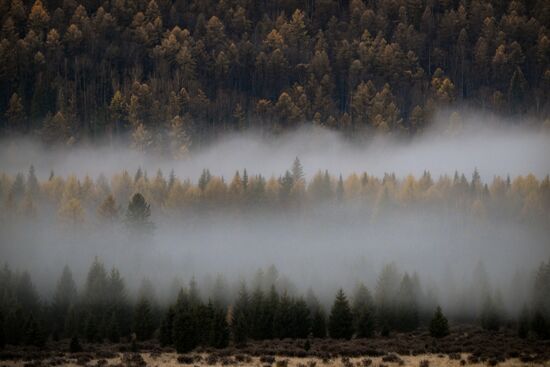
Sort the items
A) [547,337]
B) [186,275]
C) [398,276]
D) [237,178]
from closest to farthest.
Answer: [547,337], [398,276], [186,275], [237,178]

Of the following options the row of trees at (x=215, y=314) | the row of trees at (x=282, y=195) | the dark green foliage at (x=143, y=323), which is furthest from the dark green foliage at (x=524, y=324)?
the row of trees at (x=282, y=195)

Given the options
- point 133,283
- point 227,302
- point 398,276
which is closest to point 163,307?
point 227,302

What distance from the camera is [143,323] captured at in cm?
10212

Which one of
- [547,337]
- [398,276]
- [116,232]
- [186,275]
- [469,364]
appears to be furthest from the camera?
[116,232]

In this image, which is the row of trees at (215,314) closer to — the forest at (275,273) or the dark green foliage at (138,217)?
the forest at (275,273)

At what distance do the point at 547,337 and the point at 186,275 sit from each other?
60368mm

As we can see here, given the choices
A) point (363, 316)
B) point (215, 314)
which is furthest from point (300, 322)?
point (215, 314)

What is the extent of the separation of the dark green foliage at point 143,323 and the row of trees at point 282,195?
207 ft

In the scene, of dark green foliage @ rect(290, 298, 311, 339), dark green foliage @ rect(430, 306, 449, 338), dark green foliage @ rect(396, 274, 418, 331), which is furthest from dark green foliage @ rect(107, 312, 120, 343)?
dark green foliage @ rect(430, 306, 449, 338)

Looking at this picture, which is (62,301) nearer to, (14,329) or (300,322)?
(14,329)

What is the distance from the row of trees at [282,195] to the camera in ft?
570

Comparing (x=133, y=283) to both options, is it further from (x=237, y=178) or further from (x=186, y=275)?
(x=237, y=178)

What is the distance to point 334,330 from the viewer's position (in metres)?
102

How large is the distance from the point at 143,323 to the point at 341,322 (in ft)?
78.3
